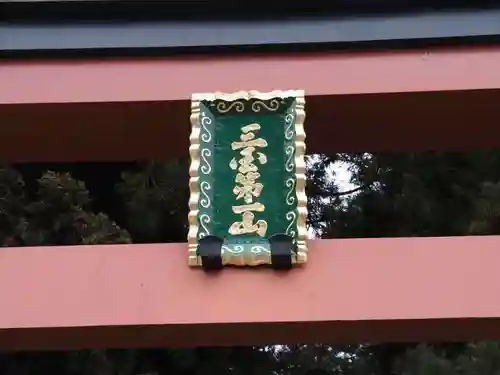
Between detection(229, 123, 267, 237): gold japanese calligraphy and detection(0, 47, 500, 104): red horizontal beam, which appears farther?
detection(0, 47, 500, 104): red horizontal beam

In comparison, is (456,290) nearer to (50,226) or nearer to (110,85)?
(110,85)

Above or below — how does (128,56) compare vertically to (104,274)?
above

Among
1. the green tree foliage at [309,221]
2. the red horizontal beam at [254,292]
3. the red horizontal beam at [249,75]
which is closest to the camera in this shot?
the red horizontal beam at [254,292]

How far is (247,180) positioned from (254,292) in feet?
1.21

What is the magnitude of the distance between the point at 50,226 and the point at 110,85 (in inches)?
50.4

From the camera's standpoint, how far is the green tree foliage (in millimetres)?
3947

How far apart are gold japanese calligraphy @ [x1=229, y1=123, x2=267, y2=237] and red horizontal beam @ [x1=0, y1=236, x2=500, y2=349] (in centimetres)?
15

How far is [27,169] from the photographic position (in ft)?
14.8

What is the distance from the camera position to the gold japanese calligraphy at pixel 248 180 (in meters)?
2.68

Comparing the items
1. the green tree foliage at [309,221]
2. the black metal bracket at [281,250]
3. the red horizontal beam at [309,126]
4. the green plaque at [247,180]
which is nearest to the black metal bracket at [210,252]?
the green plaque at [247,180]

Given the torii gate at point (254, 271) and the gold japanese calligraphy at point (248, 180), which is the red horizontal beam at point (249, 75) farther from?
the gold japanese calligraphy at point (248, 180)

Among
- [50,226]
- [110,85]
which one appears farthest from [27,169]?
[110,85]

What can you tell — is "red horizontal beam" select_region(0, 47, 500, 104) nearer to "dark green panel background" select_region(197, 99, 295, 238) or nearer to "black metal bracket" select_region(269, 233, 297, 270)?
"dark green panel background" select_region(197, 99, 295, 238)

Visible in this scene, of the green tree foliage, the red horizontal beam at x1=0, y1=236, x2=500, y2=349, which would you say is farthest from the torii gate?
the green tree foliage
